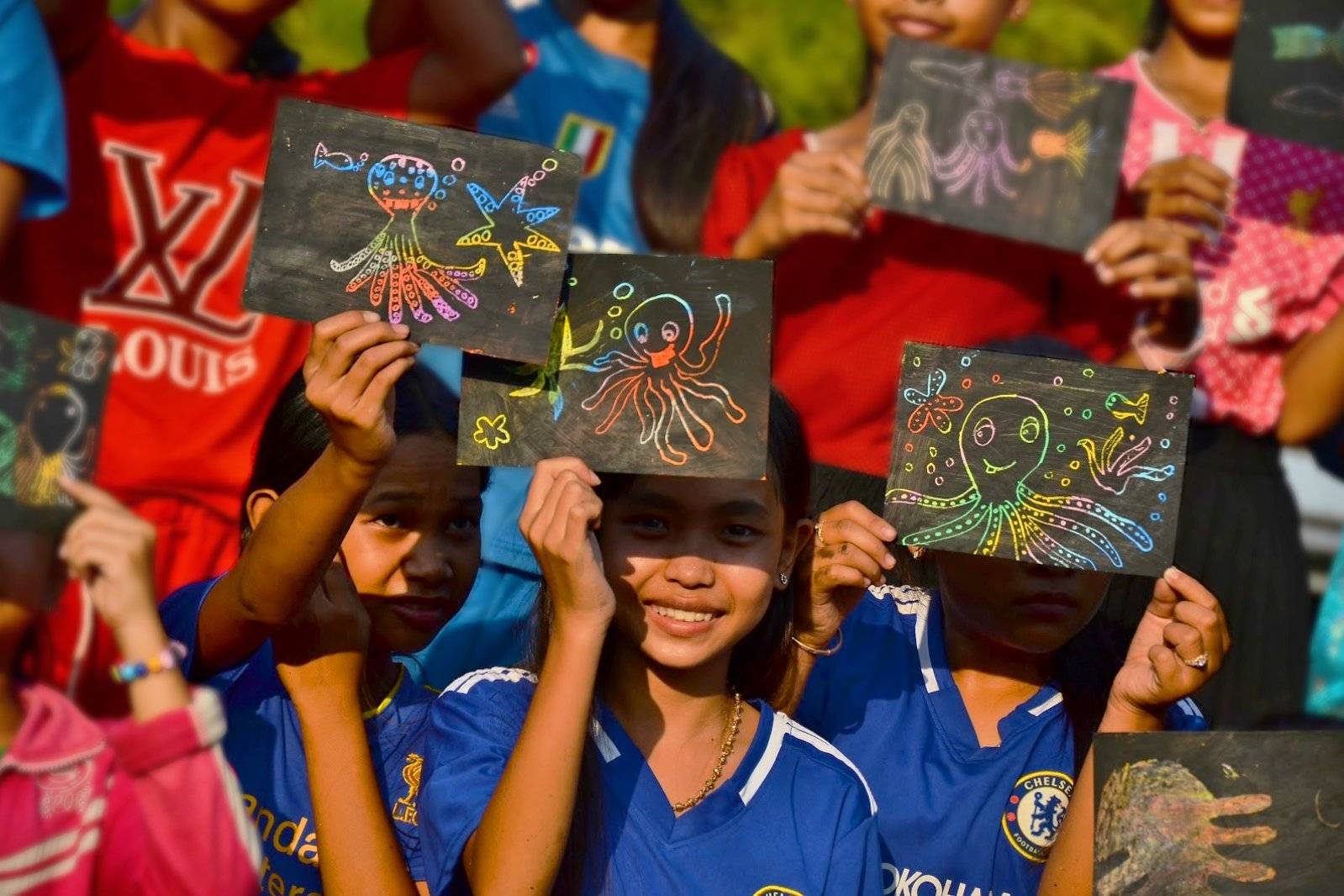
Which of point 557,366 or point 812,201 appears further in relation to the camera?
point 812,201

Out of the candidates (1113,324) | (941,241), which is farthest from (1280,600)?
(941,241)

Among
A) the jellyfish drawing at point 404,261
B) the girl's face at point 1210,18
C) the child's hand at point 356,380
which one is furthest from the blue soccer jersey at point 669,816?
the girl's face at point 1210,18

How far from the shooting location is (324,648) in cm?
248

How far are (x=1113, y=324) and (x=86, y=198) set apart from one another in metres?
2.00

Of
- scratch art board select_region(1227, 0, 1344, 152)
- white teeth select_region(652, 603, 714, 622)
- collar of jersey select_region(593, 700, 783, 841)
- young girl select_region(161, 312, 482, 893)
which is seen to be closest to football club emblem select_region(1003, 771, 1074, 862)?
collar of jersey select_region(593, 700, 783, 841)

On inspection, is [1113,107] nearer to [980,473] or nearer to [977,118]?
[977,118]

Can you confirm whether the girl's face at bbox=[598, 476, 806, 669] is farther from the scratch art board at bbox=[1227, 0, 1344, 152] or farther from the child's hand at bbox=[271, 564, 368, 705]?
the scratch art board at bbox=[1227, 0, 1344, 152]

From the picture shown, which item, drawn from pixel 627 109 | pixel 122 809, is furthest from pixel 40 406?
pixel 627 109

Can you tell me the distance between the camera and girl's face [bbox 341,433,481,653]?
2699 mm

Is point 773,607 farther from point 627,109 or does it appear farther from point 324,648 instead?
point 627,109

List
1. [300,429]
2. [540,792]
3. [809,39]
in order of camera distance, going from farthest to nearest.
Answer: [809,39]
[300,429]
[540,792]

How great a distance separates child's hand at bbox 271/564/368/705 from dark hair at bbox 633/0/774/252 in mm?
1680

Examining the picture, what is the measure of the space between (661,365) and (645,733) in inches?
18.8

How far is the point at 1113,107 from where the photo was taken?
377 centimetres
